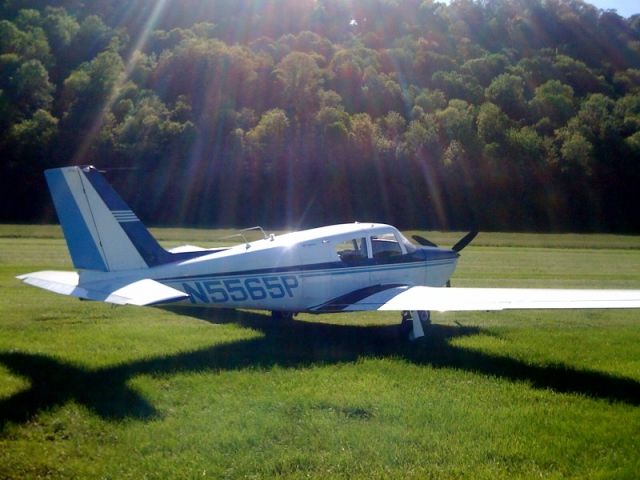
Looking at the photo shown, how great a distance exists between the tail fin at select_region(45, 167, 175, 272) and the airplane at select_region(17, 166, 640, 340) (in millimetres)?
14

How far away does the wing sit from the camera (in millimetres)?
8781

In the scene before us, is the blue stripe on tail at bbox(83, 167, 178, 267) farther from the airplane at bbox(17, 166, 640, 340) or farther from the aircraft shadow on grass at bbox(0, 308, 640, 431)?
the aircraft shadow on grass at bbox(0, 308, 640, 431)

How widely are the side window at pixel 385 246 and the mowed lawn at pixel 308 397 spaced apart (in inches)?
51.6

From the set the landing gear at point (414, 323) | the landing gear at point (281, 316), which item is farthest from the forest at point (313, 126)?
the landing gear at point (414, 323)

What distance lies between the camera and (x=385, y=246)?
13352 millimetres

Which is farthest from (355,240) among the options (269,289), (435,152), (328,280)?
(435,152)

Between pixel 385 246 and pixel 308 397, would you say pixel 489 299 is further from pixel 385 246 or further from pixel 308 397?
pixel 308 397

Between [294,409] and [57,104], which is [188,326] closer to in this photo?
[294,409]

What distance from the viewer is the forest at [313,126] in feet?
203

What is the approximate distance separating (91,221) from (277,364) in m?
3.32

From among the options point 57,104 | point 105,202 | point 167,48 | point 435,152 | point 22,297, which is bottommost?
point 22,297

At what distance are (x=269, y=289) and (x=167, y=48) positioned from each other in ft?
271

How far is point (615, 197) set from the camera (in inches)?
2662

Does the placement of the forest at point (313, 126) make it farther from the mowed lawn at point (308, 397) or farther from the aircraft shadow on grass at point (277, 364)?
the aircraft shadow on grass at point (277, 364)
